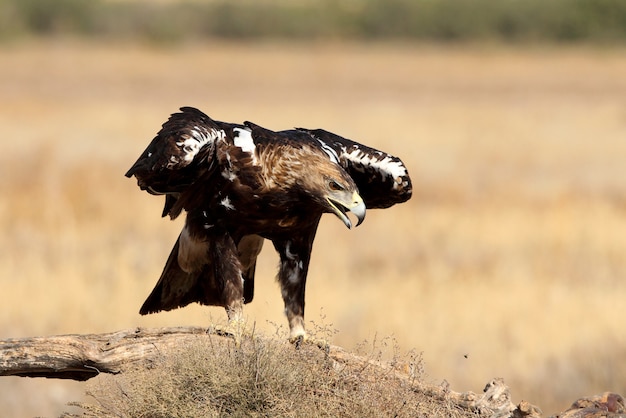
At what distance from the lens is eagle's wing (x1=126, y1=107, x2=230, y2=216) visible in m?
5.54

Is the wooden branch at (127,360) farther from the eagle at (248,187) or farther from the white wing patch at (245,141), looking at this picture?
the white wing patch at (245,141)

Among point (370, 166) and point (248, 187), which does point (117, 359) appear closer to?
point (248, 187)

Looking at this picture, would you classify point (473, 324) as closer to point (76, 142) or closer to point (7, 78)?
point (76, 142)

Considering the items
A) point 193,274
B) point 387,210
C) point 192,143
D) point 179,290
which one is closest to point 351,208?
point 192,143

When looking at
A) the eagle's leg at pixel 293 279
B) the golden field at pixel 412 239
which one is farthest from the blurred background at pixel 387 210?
the eagle's leg at pixel 293 279

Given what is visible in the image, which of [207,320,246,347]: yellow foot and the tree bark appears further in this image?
[207,320,246,347]: yellow foot

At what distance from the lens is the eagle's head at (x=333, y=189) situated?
539 centimetres

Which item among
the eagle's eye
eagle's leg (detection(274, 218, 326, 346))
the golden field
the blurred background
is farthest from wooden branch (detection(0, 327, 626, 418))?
eagle's leg (detection(274, 218, 326, 346))

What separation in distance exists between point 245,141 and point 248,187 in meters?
0.26

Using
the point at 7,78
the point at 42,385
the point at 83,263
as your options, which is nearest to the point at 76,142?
the point at 83,263

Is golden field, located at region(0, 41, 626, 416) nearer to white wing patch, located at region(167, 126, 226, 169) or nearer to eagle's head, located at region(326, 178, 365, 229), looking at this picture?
eagle's head, located at region(326, 178, 365, 229)

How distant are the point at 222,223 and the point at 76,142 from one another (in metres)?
13.8

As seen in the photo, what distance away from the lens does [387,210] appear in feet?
52.2

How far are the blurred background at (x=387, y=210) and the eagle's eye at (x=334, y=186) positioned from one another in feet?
2.63
